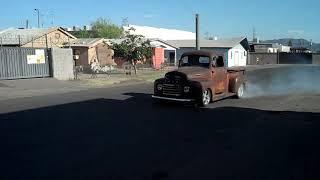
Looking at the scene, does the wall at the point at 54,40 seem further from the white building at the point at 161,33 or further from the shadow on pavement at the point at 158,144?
the white building at the point at 161,33

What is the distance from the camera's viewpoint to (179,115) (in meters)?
14.6

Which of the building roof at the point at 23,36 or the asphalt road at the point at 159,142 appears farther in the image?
the building roof at the point at 23,36

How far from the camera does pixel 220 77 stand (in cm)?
1812

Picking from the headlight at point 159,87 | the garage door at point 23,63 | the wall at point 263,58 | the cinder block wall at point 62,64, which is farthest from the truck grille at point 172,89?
the wall at point 263,58

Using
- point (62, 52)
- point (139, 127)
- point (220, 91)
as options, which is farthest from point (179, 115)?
point (62, 52)

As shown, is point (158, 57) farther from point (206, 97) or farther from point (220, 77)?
point (206, 97)

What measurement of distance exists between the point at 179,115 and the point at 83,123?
3363mm

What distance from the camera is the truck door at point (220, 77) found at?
17.8 metres

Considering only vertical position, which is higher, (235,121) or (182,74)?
(182,74)

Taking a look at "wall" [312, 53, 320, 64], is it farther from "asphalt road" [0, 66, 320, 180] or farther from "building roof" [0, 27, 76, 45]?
"asphalt road" [0, 66, 320, 180]

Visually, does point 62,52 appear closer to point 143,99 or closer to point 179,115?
point 143,99

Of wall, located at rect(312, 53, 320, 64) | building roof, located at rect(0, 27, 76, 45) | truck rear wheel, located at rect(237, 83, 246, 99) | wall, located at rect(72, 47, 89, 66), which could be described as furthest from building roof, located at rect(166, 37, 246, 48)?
truck rear wheel, located at rect(237, 83, 246, 99)

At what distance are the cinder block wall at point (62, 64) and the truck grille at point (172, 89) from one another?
16491mm

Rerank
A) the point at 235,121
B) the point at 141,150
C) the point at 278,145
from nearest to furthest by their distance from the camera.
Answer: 1. the point at 141,150
2. the point at 278,145
3. the point at 235,121
